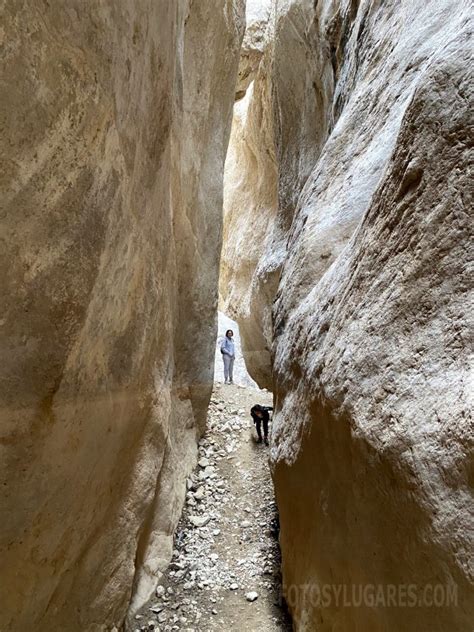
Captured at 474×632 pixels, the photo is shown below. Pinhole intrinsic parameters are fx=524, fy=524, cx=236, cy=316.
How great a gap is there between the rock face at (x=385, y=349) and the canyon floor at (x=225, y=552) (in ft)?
1.91

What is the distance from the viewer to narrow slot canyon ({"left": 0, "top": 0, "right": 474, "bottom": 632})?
79.5 inches

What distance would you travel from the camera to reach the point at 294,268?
489 cm

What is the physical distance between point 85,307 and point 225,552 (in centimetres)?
342

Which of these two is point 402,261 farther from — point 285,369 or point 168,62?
point 168,62

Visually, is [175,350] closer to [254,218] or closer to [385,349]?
[385,349]

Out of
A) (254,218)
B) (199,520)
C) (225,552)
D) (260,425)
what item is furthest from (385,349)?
(254,218)

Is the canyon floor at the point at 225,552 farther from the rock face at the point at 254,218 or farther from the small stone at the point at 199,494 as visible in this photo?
the rock face at the point at 254,218

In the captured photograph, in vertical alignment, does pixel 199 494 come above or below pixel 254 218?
below

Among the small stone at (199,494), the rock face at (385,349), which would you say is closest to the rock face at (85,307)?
the small stone at (199,494)

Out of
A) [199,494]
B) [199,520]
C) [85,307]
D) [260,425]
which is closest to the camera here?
[85,307]

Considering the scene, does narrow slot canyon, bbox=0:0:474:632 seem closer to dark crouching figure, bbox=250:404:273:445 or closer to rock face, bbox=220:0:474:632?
rock face, bbox=220:0:474:632

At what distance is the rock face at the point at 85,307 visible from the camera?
2.24m

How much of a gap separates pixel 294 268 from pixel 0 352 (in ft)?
10.2

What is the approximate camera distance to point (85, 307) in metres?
2.80
